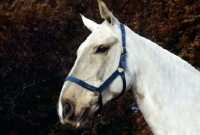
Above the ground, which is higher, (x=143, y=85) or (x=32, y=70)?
(x=143, y=85)

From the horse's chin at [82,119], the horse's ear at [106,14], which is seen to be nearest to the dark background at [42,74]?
the horse's ear at [106,14]

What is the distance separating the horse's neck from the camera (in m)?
3.72

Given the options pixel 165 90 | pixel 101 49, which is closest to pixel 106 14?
pixel 101 49

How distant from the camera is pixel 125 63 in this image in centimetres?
389

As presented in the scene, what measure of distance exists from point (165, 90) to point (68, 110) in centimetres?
77

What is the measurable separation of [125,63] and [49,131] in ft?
26.1

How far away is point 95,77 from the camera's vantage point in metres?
3.80

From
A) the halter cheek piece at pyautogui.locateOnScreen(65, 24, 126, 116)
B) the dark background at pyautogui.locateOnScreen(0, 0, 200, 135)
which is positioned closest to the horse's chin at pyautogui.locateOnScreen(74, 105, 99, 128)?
the halter cheek piece at pyautogui.locateOnScreen(65, 24, 126, 116)

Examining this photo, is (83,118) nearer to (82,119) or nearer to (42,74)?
(82,119)

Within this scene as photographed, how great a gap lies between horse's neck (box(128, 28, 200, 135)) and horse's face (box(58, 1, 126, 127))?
164 millimetres

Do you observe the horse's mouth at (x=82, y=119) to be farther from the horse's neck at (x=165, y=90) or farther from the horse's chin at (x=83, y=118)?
the horse's neck at (x=165, y=90)

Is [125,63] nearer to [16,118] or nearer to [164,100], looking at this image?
[164,100]

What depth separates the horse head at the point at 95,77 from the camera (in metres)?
3.70

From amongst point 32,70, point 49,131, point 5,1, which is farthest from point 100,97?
point 5,1
